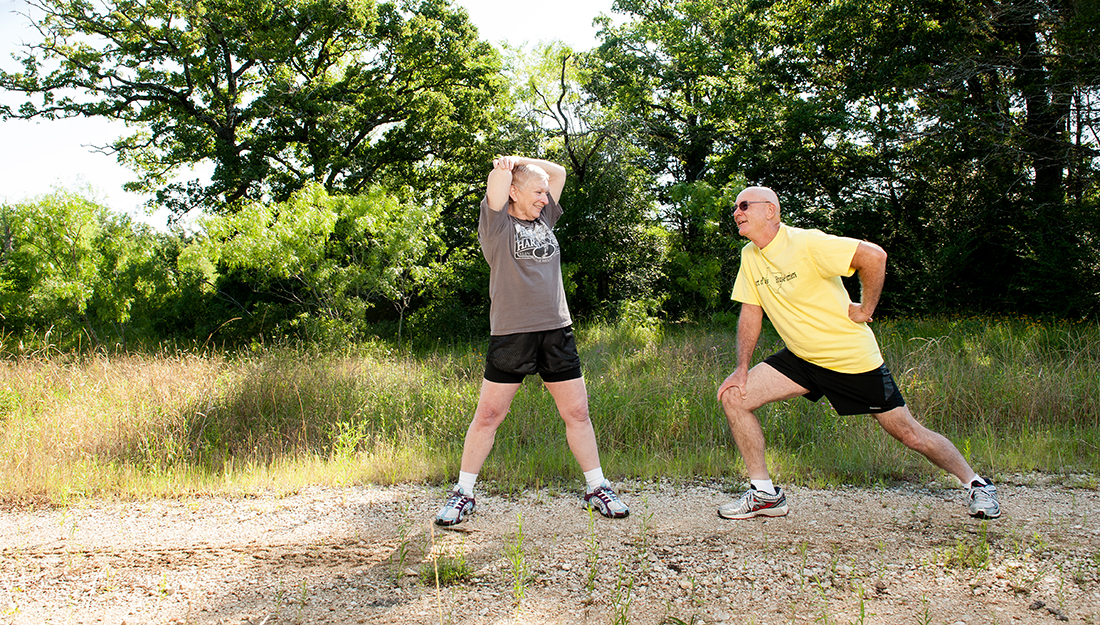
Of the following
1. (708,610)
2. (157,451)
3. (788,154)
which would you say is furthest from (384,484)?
(788,154)

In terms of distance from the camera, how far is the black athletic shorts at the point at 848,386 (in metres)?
3.70

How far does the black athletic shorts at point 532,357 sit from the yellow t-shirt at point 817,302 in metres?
1.23

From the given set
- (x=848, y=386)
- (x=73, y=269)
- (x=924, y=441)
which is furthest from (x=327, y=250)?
(x=924, y=441)

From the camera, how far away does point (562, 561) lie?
10.7ft

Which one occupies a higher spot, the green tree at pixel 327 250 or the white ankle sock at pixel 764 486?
the green tree at pixel 327 250

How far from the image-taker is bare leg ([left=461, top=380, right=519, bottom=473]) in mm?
3910

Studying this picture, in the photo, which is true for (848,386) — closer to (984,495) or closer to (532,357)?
(984,495)

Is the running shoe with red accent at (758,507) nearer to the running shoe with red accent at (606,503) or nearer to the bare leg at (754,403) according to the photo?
the bare leg at (754,403)

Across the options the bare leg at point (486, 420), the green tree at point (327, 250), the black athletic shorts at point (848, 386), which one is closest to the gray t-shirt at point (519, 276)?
the bare leg at point (486, 420)

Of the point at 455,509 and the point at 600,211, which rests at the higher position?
the point at 600,211

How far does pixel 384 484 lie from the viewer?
15.5ft

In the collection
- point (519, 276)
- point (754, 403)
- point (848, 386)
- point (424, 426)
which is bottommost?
point (424, 426)

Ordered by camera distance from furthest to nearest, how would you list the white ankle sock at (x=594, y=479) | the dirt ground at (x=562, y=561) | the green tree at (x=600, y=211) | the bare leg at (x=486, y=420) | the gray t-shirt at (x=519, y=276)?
the green tree at (x=600, y=211)
the white ankle sock at (x=594, y=479)
the bare leg at (x=486, y=420)
the gray t-shirt at (x=519, y=276)
the dirt ground at (x=562, y=561)

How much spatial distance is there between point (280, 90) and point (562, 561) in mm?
21409
